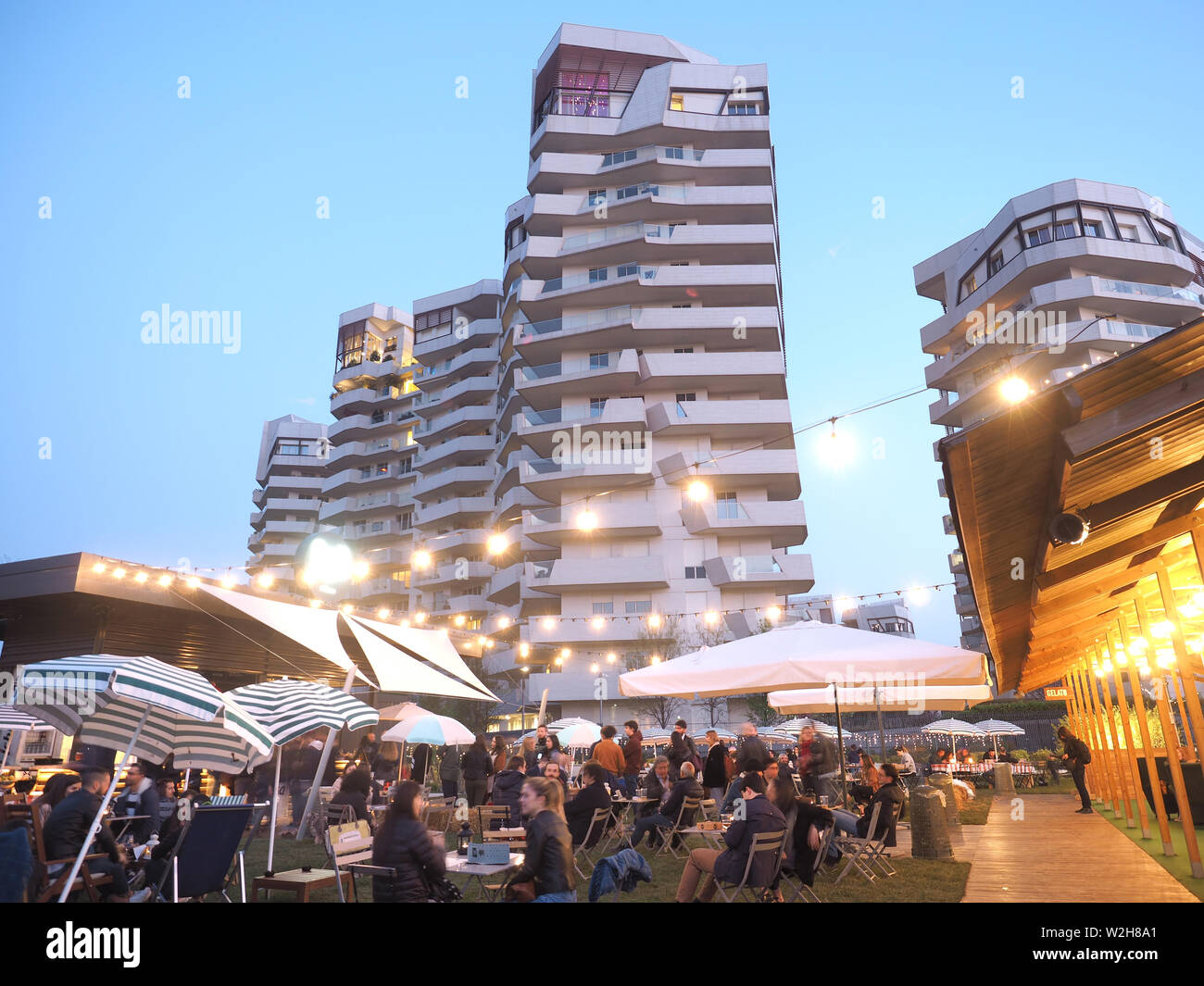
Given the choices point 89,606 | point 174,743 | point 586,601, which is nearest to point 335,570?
point 89,606

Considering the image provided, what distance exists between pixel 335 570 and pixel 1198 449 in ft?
67.6

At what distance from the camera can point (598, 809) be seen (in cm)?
880

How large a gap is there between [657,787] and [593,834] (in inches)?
129

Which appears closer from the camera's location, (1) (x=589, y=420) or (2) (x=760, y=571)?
(2) (x=760, y=571)

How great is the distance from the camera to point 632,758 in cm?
1366

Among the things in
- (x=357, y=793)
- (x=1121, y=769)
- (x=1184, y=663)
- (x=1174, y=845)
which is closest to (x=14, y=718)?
(x=357, y=793)

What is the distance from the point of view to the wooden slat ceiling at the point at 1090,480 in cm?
422

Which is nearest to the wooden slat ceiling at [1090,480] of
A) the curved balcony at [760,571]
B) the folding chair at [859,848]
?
the folding chair at [859,848]

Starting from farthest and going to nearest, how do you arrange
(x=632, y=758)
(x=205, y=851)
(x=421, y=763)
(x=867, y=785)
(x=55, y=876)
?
1. (x=421, y=763)
2. (x=632, y=758)
3. (x=867, y=785)
4. (x=205, y=851)
5. (x=55, y=876)

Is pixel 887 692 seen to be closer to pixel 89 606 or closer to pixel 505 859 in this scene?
pixel 505 859

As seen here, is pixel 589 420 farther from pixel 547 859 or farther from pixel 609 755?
pixel 547 859

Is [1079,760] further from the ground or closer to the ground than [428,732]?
closer to the ground

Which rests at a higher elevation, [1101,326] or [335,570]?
[1101,326]
